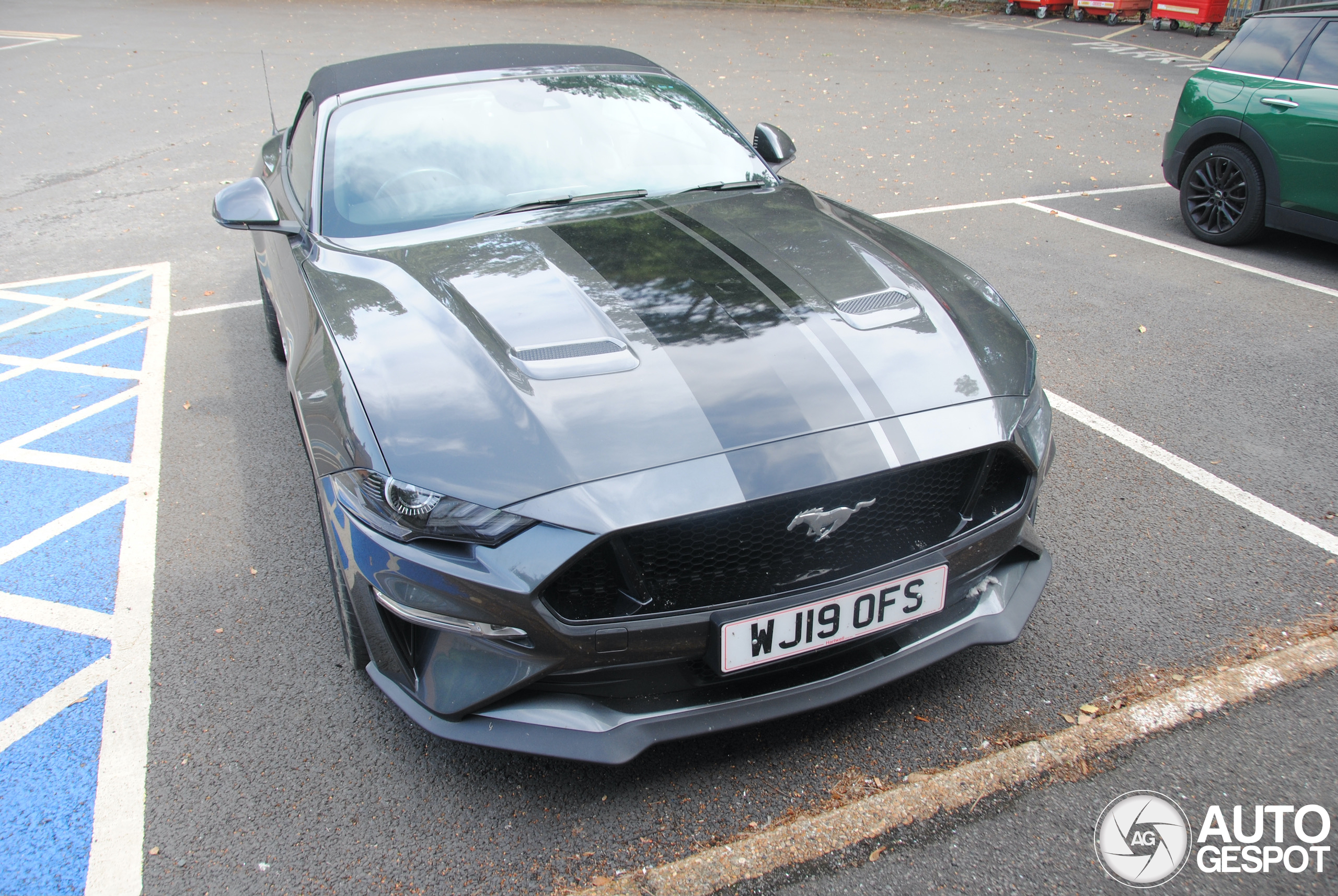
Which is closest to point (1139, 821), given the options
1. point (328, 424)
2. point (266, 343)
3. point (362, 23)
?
point (328, 424)

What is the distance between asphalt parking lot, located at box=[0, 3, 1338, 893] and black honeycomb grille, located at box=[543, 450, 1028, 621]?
54 centimetres

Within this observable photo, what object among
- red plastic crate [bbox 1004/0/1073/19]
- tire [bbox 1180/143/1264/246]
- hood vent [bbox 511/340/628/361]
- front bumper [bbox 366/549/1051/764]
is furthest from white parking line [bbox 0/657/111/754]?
red plastic crate [bbox 1004/0/1073/19]

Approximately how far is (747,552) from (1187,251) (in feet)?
18.3

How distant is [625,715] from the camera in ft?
6.61

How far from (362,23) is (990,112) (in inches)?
522

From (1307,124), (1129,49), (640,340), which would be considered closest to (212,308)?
(640,340)

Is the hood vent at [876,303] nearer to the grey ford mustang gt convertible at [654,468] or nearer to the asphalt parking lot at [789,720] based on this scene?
the grey ford mustang gt convertible at [654,468]

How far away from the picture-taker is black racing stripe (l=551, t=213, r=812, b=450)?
210 centimetres

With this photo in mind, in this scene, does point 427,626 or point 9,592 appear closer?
point 427,626

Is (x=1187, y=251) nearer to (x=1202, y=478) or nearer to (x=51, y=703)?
(x=1202, y=478)

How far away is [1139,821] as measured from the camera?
6.87 ft

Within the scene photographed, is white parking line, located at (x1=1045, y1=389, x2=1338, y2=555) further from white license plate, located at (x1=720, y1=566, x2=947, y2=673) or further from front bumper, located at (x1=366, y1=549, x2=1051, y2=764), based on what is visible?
white license plate, located at (x1=720, y1=566, x2=947, y2=673)

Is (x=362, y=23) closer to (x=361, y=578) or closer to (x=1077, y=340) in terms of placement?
(x=1077, y=340)

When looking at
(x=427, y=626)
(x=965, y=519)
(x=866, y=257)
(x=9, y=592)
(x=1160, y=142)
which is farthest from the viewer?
(x=1160, y=142)
